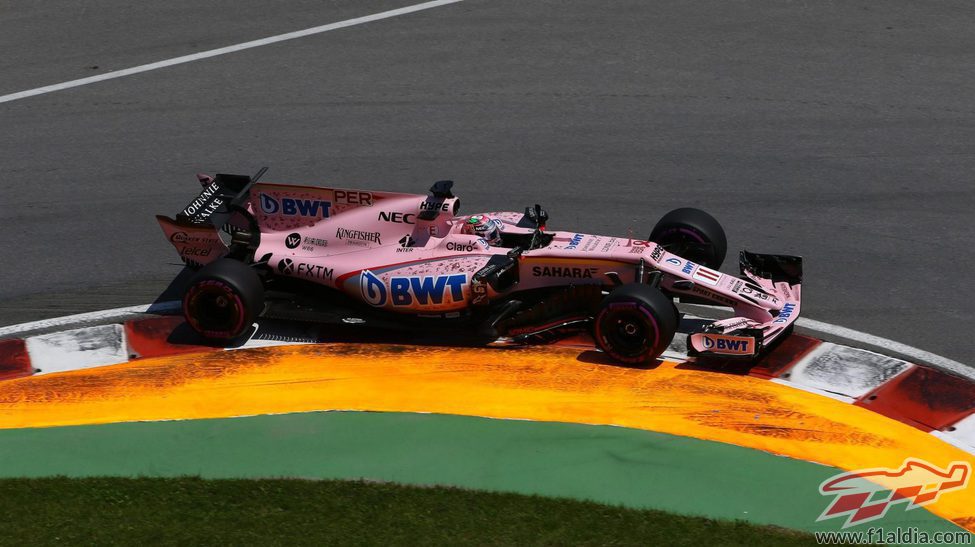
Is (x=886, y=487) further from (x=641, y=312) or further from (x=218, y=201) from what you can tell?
(x=218, y=201)

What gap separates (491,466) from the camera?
30.4 ft

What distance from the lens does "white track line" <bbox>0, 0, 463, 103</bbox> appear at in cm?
1648

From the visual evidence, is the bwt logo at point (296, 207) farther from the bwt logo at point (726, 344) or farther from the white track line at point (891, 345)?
the white track line at point (891, 345)

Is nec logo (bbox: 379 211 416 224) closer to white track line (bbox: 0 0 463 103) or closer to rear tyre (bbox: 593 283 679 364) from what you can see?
rear tyre (bbox: 593 283 679 364)

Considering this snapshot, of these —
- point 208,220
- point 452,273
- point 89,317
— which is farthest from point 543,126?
point 89,317

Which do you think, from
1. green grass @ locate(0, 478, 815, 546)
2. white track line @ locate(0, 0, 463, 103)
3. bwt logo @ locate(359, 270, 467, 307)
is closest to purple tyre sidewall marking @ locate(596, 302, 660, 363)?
bwt logo @ locate(359, 270, 467, 307)

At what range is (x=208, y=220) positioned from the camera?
1141cm

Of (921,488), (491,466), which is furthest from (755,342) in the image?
(491,466)

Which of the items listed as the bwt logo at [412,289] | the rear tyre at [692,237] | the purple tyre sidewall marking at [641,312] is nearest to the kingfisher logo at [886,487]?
the purple tyre sidewall marking at [641,312]

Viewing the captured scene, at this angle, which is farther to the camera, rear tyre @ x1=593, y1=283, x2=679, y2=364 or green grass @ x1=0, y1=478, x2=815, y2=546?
rear tyre @ x1=593, y1=283, x2=679, y2=364

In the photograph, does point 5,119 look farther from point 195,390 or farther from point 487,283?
point 487,283

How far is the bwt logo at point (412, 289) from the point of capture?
35.2 ft

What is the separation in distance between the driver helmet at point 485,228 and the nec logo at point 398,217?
492mm

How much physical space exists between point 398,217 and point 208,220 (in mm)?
1787
